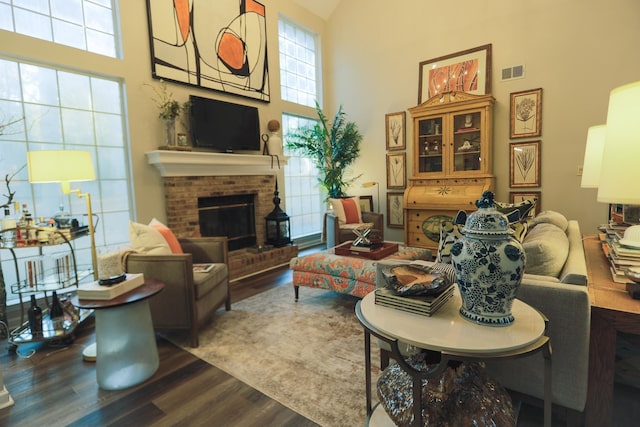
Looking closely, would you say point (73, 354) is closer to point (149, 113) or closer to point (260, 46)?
point (149, 113)

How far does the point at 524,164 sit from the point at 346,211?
2335 millimetres

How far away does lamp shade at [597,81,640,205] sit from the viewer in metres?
0.99

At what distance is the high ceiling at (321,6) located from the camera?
17.6 ft

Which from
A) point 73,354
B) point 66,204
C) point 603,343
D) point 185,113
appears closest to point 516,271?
point 603,343

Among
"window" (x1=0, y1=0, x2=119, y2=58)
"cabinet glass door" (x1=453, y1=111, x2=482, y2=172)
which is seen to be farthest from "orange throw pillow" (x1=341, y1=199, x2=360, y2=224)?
"window" (x1=0, y1=0, x2=119, y2=58)

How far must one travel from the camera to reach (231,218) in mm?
4379

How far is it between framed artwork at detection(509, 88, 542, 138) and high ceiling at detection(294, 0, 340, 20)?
337cm

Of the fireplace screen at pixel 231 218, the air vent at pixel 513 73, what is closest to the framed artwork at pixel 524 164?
the air vent at pixel 513 73

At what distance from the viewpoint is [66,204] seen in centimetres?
298

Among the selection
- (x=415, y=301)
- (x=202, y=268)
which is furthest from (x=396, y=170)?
(x=415, y=301)

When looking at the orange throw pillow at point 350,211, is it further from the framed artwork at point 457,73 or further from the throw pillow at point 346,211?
the framed artwork at point 457,73

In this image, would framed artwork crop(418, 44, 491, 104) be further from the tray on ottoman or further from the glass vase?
the glass vase

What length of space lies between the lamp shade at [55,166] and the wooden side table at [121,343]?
2.97 ft

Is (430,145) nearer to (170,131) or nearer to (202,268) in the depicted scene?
(170,131)
